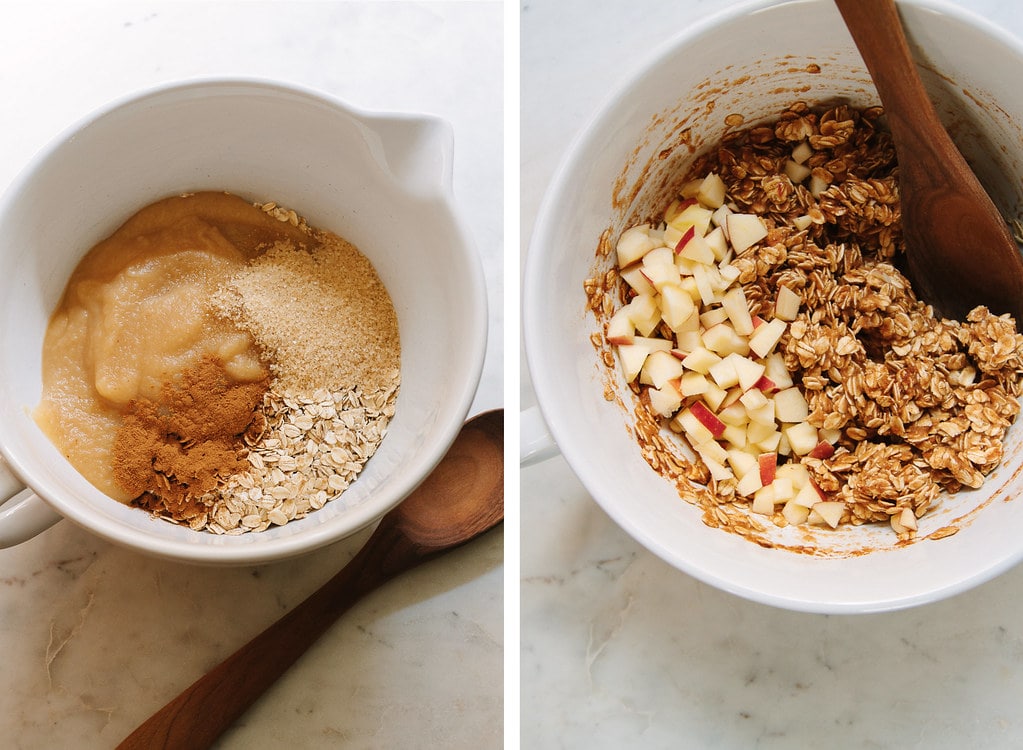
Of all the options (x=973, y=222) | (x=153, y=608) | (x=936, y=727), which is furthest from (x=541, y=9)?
(x=936, y=727)

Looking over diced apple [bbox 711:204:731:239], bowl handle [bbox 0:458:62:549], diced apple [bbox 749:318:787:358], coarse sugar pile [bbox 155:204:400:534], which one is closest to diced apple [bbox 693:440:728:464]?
diced apple [bbox 749:318:787:358]

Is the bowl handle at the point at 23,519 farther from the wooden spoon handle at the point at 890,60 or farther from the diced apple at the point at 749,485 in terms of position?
the wooden spoon handle at the point at 890,60

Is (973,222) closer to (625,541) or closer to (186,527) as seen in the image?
(625,541)

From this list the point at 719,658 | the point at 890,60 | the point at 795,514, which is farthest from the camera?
the point at 719,658

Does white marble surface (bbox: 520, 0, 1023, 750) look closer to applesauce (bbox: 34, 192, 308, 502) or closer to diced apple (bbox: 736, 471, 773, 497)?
diced apple (bbox: 736, 471, 773, 497)

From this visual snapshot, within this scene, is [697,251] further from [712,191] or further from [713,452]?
[713,452]

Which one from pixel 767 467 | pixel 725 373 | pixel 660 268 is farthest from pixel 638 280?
pixel 767 467
